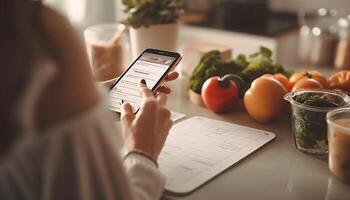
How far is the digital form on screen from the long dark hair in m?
0.51

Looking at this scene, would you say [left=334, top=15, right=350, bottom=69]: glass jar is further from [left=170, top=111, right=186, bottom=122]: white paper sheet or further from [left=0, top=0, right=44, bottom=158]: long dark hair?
[left=0, top=0, right=44, bottom=158]: long dark hair

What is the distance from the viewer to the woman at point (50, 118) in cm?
46

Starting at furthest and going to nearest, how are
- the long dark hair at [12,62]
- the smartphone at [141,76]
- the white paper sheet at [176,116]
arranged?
1. the white paper sheet at [176,116]
2. the smartphone at [141,76]
3. the long dark hair at [12,62]

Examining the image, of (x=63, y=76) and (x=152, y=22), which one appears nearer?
(x=63, y=76)

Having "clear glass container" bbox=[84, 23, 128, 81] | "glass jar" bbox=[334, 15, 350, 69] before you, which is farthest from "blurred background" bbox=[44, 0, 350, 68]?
"clear glass container" bbox=[84, 23, 128, 81]

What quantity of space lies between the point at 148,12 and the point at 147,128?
731 millimetres

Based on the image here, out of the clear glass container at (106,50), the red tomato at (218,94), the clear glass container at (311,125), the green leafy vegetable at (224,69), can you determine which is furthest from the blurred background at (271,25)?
the clear glass container at (311,125)

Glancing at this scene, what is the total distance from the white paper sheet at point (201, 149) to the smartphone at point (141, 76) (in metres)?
0.12

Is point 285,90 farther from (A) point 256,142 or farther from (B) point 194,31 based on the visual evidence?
(B) point 194,31

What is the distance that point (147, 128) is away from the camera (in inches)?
29.8

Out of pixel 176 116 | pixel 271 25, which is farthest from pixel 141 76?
pixel 271 25

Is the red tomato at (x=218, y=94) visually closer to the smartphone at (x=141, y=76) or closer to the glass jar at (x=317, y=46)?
the smartphone at (x=141, y=76)

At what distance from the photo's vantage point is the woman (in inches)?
18.2

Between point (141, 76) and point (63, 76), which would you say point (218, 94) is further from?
point (63, 76)
